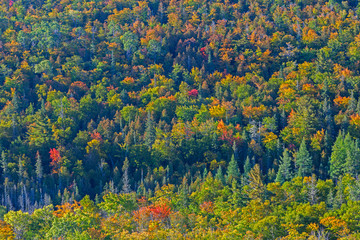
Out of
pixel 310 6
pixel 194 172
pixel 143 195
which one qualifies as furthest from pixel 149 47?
pixel 143 195

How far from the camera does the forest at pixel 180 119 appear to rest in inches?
3880

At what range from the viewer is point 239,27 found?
18338 centimetres

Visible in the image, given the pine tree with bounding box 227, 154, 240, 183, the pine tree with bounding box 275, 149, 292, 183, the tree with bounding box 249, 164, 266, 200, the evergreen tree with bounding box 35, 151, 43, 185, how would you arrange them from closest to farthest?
the tree with bounding box 249, 164, 266, 200 → the pine tree with bounding box 227, 154, 240, 183 → the pine tree with bounding box 275, 149, 292, 183 → the evergreen tree with bounding box 35, 151, 43, 185

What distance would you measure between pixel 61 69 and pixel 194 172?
5019 centimetres

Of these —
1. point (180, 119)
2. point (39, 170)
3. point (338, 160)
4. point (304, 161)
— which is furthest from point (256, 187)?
point (180, 119)

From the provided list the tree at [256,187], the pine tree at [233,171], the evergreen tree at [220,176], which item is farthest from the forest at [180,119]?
the pine tree at [233,171]

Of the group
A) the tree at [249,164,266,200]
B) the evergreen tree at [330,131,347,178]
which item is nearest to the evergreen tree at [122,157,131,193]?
the tree at [249,164,266,200]

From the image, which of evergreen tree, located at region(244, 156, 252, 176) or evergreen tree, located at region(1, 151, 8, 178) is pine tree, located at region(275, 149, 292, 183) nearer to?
evergreen tree, located at region(244, 156, 252, 176)

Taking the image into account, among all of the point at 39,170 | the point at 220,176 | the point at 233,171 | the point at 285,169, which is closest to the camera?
the point at 220,176

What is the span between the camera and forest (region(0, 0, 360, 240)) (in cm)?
9856

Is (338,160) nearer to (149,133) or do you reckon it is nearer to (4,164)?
(149,133)

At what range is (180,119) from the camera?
142 m

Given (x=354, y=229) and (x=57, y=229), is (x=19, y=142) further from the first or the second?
(x=354, y=229)

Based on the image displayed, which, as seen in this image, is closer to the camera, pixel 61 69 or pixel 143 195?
pixel 143 195
